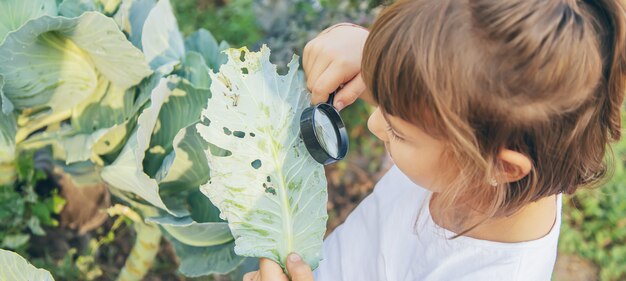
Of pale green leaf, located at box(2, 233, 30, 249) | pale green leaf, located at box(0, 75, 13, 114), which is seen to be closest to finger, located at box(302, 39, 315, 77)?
pale green leaf, located at box(0, 75, 13, 114)

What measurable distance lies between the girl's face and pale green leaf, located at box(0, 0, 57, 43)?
2.40ft

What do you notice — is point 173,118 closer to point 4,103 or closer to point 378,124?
point 4,103

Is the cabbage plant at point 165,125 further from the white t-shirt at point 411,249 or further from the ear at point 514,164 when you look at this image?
the ear at point 514,164

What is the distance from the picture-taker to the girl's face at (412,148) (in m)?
1.05

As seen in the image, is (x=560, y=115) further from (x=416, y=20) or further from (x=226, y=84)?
(x=226, y=84)

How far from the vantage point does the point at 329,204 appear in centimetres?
236

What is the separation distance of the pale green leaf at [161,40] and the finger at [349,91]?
1.29 ft

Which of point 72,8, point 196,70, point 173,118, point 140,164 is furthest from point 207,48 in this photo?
point 140,164

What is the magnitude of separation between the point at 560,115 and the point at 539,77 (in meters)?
0.08

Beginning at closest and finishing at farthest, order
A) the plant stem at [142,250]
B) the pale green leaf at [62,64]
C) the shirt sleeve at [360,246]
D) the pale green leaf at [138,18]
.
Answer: the pale green leaf at [62,64] < the shirt sleeve at [360,246] < the pale green leaf at [138,18] < the plant stem at [142,250]

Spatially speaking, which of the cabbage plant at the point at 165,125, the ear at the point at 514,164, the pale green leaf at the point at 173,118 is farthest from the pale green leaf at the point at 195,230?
the ear at the point at 514,164

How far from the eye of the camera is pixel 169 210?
4.63ft

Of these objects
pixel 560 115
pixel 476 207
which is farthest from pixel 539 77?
pixel 476 207

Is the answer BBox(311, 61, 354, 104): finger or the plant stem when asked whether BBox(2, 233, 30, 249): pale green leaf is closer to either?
the plant stem
